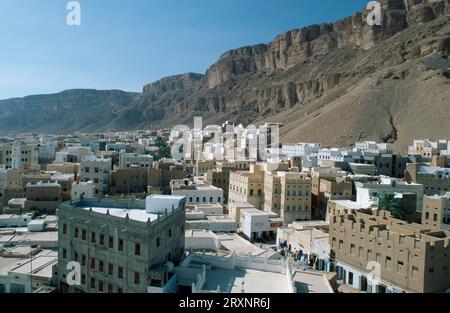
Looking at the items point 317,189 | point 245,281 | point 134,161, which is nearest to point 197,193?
point 317,189

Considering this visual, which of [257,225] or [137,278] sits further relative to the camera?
[257,225]

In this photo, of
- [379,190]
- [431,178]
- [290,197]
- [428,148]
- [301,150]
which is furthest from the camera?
[301,150]

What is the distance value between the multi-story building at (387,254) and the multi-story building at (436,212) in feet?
31.3

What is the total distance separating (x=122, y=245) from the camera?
22.7 m

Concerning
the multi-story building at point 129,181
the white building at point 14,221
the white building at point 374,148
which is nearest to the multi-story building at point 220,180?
the multi-story building at point 129,181

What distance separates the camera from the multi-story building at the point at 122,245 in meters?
21.9

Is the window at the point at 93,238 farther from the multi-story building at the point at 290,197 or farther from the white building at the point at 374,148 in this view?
the white building at the point at 374,148

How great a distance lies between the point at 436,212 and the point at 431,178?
1626 cm

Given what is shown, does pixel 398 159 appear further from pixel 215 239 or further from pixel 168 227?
pixel 168 227

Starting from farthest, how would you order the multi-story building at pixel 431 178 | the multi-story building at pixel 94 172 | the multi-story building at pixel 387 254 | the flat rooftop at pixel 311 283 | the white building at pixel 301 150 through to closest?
1. the white building at pixel 301 150
2. the multi-story building at pixel 94 172
3. the multi-story building at pixel 431 178
4. the multi-story building at pixel 387 254
5. the flat rooftop at pixel 311 283

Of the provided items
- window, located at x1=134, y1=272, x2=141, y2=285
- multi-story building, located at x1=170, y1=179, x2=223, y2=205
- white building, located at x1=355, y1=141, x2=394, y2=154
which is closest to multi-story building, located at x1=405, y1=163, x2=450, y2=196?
white building, located at x1=355, y1=141, x2=394, y2=154

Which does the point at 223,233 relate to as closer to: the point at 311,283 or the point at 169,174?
the point at 311,283
